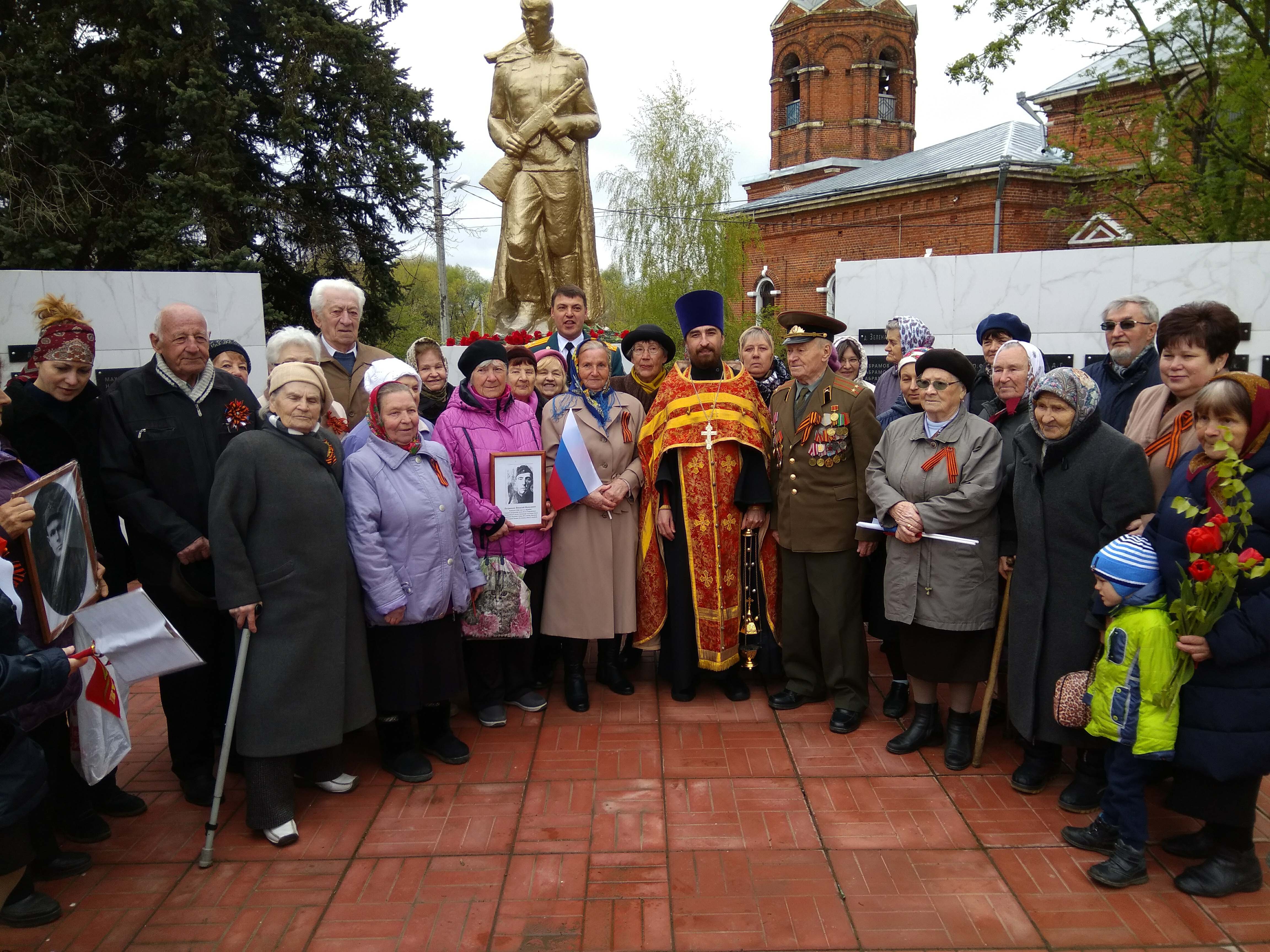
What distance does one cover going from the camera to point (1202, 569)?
2.74 meters

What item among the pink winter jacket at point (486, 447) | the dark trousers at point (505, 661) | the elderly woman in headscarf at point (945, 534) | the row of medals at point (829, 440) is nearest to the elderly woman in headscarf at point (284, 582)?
the pink winter jacket at point (486, 447)

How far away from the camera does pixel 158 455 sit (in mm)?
3588

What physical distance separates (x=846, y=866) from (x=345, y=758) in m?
2.45

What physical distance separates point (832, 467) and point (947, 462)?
2.20 feet

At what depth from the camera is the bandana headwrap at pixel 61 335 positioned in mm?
3613

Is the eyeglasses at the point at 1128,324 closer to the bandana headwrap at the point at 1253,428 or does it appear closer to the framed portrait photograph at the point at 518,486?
the bandana headwrap at the point at 1253,428

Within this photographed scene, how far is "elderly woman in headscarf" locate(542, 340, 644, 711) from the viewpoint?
15.2ft

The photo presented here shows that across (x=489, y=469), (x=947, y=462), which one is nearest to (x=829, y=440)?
(x=947, y=462)

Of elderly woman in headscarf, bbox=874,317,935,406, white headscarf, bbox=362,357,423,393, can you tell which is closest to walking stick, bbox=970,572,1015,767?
elderly woman in headscarf, bbox=874,317,935,406

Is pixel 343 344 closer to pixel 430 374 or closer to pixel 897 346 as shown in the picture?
pixel 430 374

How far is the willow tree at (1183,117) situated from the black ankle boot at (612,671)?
1206 cm

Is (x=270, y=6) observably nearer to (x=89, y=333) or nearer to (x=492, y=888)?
(x=89, y=333)

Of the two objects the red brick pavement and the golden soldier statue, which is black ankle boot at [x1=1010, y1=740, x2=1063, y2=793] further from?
the golden soldier statue

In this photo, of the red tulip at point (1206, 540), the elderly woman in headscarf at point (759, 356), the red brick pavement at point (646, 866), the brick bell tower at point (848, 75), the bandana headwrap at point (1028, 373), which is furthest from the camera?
the brick bell tower at point (848, 75)
